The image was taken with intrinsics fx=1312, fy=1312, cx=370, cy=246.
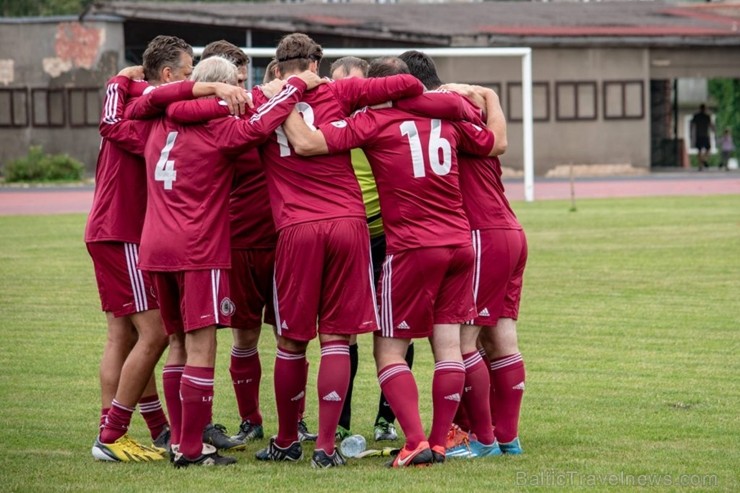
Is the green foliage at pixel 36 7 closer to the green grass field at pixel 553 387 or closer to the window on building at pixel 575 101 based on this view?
the window on building at pixel 575 101

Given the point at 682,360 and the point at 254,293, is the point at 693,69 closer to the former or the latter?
the point at 682,360

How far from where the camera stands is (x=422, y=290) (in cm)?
687

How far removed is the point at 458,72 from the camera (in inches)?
1666

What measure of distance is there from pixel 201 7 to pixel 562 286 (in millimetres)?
32168

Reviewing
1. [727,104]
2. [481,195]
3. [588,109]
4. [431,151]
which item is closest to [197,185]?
[431,151]

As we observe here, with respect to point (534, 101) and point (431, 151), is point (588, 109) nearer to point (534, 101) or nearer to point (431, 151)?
point (534, 101)

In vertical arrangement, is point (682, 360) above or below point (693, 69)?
below

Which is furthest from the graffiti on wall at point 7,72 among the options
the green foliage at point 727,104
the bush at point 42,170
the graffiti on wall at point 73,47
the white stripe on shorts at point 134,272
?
the white stripe on shorts at point 134,272

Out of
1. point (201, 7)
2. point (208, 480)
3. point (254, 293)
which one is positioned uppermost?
point (201, 7)

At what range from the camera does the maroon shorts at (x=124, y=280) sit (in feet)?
23.8

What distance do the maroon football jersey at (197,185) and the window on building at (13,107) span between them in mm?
38484

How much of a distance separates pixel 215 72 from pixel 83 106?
3747 cm

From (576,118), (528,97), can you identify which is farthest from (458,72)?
(528,97)

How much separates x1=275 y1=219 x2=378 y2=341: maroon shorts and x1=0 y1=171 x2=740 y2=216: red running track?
2183cm
